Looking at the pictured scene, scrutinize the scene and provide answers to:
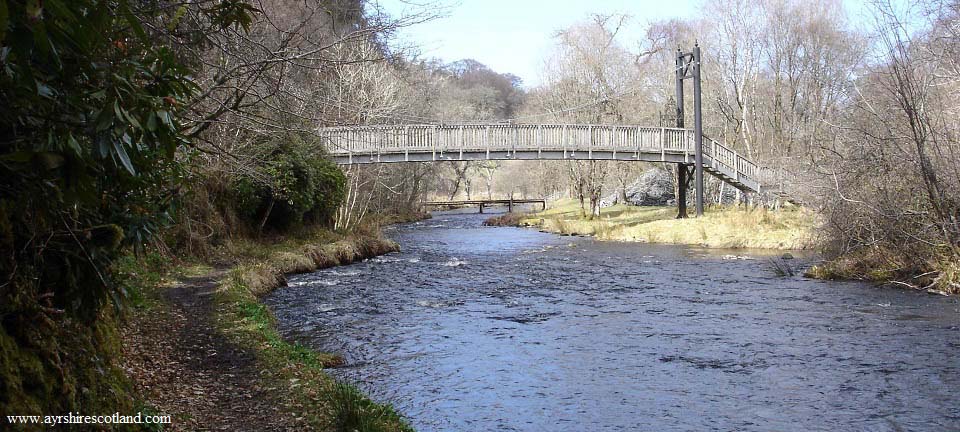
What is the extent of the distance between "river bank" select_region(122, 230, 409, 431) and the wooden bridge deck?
15.8 m

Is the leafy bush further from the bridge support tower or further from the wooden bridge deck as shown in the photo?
the bridge support tower

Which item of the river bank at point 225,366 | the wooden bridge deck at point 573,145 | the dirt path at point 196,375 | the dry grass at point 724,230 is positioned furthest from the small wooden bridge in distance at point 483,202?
the dirt path at point 196,375

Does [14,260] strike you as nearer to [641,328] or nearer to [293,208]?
[641,328]

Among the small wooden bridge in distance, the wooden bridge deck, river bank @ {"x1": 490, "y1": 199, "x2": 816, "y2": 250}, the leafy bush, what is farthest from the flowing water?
the small wooden bridge in distance

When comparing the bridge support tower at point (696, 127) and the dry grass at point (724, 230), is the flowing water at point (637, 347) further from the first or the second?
the bridge support tower at point (696, 127)

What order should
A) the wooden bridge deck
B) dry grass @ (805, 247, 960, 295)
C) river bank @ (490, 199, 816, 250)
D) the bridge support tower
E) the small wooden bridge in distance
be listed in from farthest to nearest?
the small wooden bridge in distance < the bridge support tower < the wooden bridge deck < river bank @ (490, 199, 816, 250) < dry grass @ (805, 247, 960, 295)

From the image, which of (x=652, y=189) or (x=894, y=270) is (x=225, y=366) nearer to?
(x=894, y=270)

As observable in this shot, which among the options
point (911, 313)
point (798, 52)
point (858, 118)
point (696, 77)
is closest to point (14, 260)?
point (911, 313)

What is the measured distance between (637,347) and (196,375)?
565cm

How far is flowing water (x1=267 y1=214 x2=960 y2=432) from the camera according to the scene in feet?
23.8

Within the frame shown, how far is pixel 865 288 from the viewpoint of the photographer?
564 inches

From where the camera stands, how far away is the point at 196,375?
7.02 m

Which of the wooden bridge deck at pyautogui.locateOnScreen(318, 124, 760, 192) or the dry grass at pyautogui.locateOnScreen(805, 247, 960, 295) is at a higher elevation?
the wooden bridge deck at pyautogui.locateOnScreen(318, 124, 760, 192)

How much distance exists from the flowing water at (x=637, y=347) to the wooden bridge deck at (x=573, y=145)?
11204 millimetres
